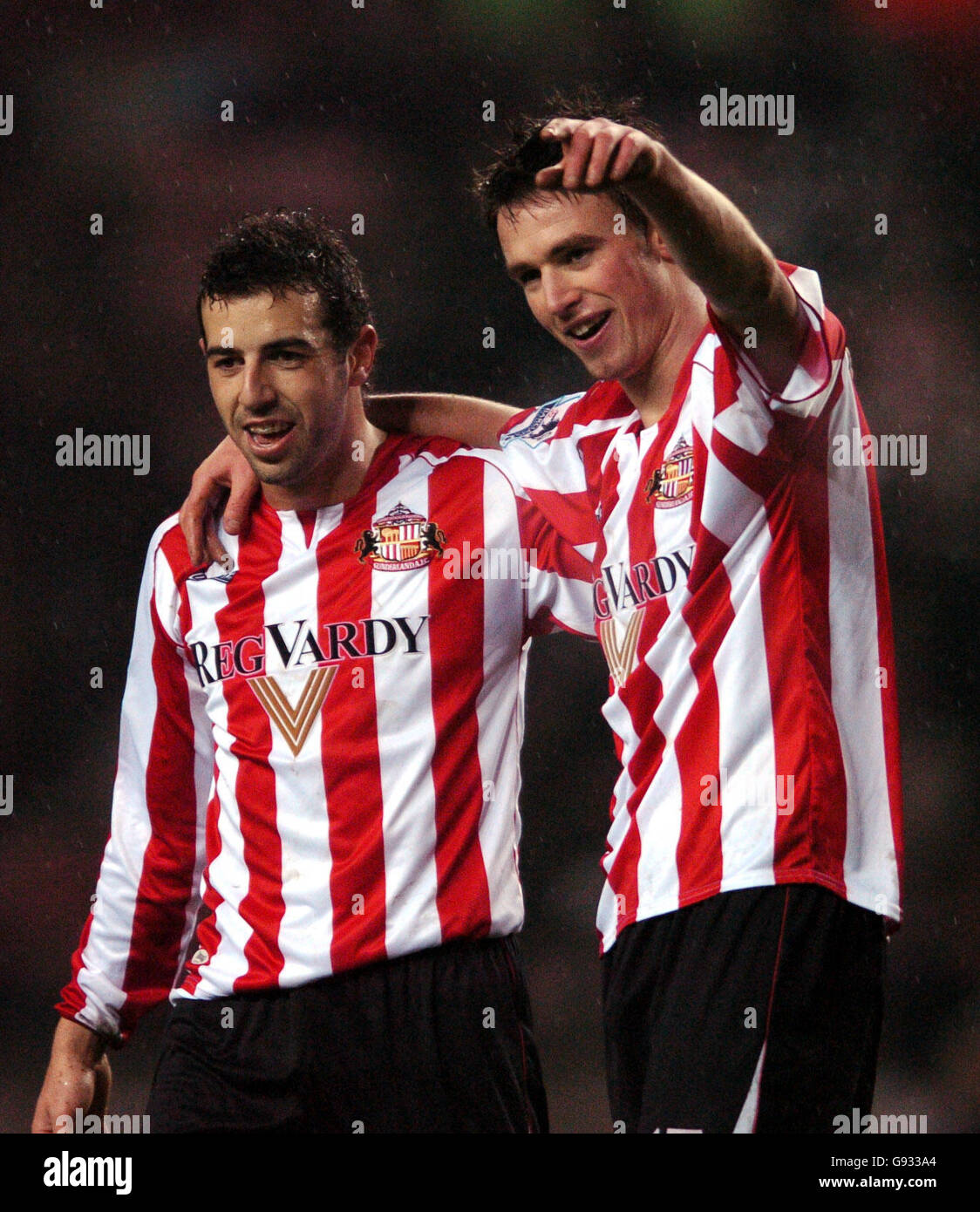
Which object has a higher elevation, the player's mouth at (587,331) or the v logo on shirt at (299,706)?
the player's mouth at (587,331)

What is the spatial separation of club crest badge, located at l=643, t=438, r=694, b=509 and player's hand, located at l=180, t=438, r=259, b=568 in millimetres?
698

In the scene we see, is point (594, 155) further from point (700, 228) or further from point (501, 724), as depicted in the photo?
point (501, 724)

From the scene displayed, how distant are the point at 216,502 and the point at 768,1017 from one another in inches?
46.6

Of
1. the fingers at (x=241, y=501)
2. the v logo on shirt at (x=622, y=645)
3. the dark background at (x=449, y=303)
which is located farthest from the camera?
the dark background at (x=449, y=303)

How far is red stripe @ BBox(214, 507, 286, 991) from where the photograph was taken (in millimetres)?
1983

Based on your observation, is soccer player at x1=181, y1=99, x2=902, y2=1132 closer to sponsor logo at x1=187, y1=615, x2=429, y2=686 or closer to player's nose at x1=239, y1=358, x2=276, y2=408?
sponsor logo at x1=187, y1=615, x2=429, y2=686

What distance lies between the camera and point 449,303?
323 centimetres

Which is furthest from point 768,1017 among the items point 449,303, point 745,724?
point 449,303

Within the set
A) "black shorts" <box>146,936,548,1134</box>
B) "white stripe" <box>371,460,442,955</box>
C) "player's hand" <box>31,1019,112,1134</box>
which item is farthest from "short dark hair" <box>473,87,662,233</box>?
"player's hand" <box>31,1019,112,1134</box>

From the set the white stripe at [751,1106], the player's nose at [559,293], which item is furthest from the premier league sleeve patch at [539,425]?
the white stripe at [751,1106]

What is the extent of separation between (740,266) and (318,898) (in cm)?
102

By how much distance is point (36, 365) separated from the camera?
10.9ft

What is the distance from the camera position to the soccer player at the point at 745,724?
4.83ft

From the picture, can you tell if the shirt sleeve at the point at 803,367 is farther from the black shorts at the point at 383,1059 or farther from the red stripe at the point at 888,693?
the black shorts at the point at 383,1059
